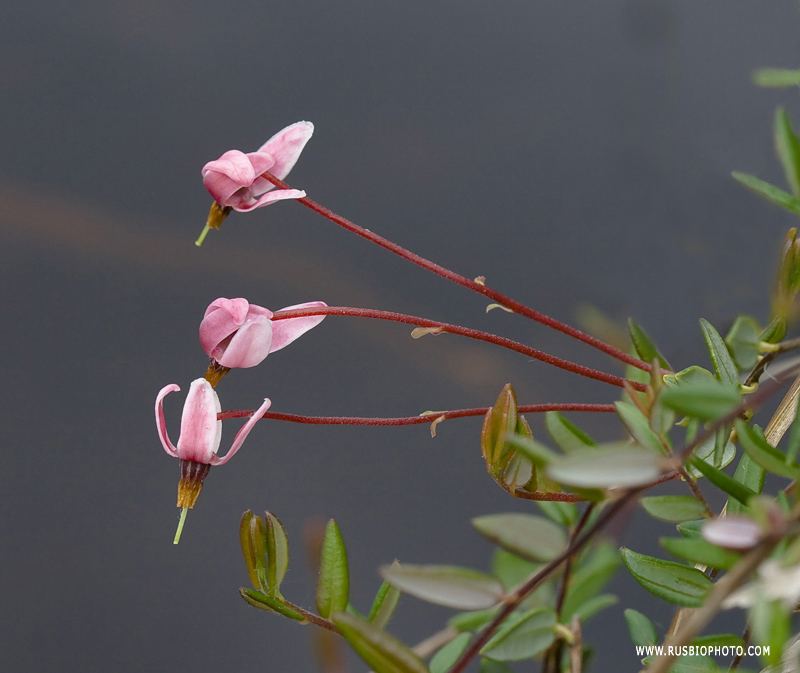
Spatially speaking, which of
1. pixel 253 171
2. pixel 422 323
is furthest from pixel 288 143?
pixel 422 323

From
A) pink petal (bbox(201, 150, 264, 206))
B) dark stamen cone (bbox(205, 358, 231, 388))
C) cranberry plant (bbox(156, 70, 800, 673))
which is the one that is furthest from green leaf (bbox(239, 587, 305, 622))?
pink petal (bbox(201, 150, 264, 206))

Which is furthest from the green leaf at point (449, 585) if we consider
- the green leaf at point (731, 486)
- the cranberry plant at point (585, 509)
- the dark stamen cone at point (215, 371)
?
the dark stamen cone at point (215, 371)

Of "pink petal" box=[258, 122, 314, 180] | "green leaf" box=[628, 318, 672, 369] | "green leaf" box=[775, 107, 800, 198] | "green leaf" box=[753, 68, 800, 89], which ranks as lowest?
"green leaf" box=[628, 318, 672, 369]

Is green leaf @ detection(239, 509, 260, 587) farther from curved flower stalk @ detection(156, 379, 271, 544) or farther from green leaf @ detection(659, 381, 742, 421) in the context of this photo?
green leaf @ detection(659, 381, 742, 421)

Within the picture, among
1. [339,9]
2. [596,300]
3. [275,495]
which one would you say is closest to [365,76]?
[339,9]

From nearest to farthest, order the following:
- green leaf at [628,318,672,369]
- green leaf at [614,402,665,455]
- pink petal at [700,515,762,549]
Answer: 1. pink petal at [700,515,762,549]
2. green leaf at [614,402,665,455]
3. green leaf at [628,318,672,369]

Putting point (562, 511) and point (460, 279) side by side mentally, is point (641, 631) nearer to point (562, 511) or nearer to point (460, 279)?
point (562, 511)
